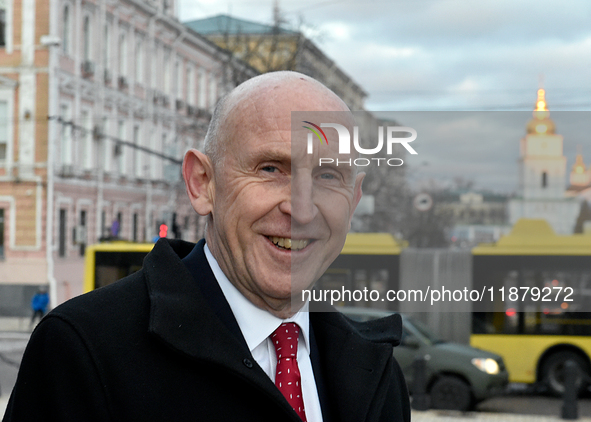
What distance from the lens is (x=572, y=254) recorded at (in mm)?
2436

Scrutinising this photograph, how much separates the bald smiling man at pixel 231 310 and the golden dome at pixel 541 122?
1.31 ft

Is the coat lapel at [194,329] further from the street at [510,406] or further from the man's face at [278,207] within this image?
the street at [510,406]

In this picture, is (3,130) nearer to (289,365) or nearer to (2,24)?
(2,24)

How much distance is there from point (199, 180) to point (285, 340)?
1.31ft

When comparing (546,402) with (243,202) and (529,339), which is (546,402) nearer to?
(529,339)

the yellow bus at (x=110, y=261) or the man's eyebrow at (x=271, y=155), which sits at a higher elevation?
the man's eyebrow at (x=271, y=155)

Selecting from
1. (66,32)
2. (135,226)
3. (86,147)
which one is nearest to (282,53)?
(66,32)

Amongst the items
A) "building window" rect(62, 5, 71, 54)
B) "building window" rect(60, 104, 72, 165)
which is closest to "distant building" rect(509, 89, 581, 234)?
"building window" rect(60, 104, 72, 165)

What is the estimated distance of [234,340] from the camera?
1.63 metres

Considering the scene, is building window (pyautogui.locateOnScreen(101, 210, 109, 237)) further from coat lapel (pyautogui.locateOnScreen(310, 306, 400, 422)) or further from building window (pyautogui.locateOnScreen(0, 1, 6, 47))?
coat lapel (pyautogui.locateOnScreen(310, 306, 400, 422))

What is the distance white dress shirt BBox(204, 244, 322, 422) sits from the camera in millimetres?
1762

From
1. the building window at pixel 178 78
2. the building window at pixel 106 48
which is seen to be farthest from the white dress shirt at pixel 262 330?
the building window at pixel 178 78

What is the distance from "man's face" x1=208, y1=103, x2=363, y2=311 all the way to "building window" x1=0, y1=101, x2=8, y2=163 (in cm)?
2544

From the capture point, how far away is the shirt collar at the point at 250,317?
176 centimetres
